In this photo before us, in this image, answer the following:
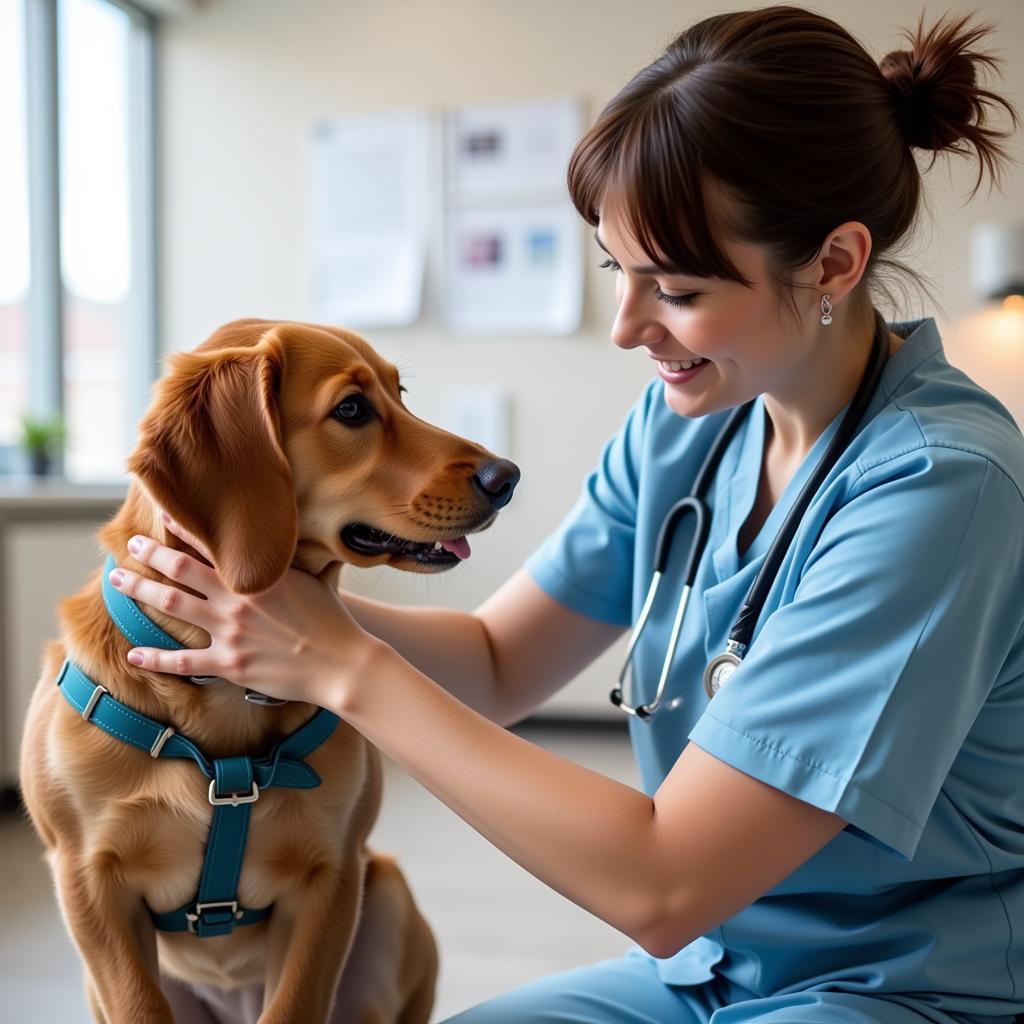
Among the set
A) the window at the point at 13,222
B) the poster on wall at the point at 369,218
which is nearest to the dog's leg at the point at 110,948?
the window at the point at 13,222

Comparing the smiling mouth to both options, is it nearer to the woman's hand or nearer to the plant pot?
the woman's hand

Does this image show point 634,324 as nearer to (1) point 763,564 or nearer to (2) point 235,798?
(1) point 763,564

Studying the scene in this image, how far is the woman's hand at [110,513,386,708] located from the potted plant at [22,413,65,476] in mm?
2462

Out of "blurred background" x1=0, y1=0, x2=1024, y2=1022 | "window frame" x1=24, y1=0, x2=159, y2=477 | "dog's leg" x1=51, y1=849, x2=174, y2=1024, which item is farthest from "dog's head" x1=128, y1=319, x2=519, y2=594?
"window frame" x1=24, y1=0, x2=159, y2=477

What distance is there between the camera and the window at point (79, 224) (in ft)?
11.1

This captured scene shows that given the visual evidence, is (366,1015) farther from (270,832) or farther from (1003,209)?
(1003,209)

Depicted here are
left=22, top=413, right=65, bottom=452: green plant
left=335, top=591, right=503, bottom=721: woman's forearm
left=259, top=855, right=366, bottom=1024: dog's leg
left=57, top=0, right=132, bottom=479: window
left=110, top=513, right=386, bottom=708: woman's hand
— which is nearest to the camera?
left=110, top=513, right=386, bottom=708: woman's hand

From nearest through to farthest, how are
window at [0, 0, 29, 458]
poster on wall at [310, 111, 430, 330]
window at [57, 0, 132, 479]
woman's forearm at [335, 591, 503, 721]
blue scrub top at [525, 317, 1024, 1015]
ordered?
blue scrub top at [525, 317, 1024, 1015]
woman's forearm at [335, 591, 503, 721]
window at [0, 0, 29, 458]
window at [57, 0, 132, 479]
poster on wall at [310, 111, 430, 330]

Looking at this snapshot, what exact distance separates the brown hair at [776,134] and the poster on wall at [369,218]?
9.23ft

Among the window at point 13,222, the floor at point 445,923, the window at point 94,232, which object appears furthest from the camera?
the window at point 94,232

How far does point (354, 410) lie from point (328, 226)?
2.89m

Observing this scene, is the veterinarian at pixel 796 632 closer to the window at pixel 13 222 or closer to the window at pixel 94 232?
the window at pixel 13 222

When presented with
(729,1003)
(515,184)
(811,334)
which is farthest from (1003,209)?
(729,1003)

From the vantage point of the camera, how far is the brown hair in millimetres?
916
